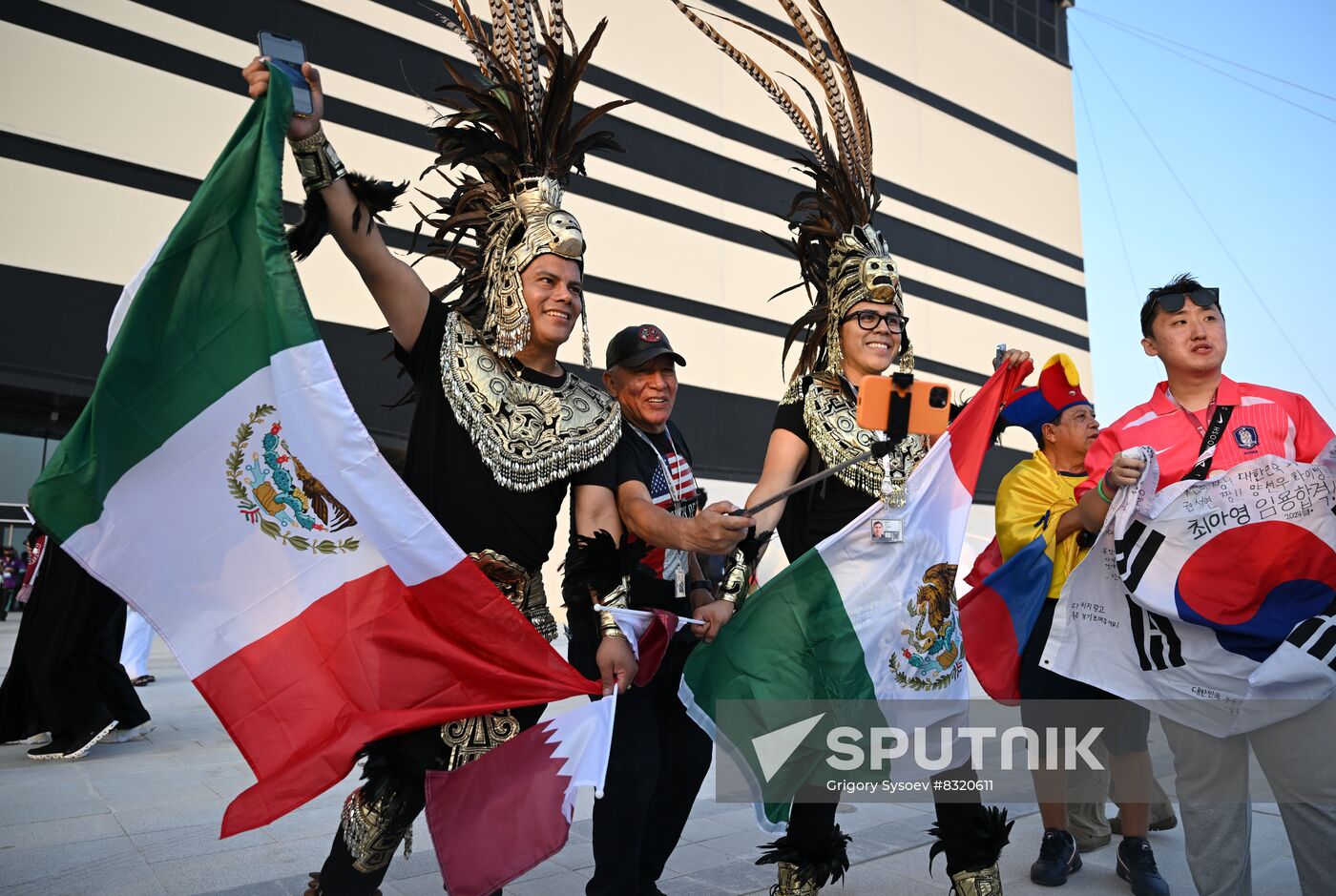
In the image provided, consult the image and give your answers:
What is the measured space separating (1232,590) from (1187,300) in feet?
3.19

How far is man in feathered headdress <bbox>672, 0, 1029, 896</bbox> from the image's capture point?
294cm

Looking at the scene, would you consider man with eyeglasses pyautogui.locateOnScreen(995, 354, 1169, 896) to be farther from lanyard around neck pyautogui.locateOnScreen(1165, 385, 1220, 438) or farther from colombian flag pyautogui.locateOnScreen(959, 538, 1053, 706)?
lanyard around neck pyautogui.locateOnScreen(1165, 385, 1220, 438)

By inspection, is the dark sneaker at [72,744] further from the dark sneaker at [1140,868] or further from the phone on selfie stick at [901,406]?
the dark sneaker at [1140,868]

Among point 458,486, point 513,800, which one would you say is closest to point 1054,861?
point 513,800

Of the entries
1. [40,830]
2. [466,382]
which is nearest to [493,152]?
[466,382]

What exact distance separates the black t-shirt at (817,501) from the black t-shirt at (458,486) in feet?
2.99

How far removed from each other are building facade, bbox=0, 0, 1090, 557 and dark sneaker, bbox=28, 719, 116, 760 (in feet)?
15.6

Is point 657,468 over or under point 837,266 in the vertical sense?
under

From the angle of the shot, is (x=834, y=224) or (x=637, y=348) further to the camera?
(x=834, y=224)

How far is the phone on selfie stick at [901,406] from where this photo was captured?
2674 millimetres

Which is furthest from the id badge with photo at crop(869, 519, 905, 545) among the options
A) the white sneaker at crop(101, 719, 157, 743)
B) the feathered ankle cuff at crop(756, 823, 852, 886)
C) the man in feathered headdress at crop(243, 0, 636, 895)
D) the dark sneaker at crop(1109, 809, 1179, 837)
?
the white sneaker at crop(101, 719, 157, 743)

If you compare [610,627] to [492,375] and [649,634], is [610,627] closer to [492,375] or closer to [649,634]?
[649,634]

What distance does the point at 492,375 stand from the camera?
8.84ft

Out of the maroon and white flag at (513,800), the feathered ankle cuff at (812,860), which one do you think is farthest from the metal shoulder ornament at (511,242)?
the feathered ankle cuff at (812,860)
